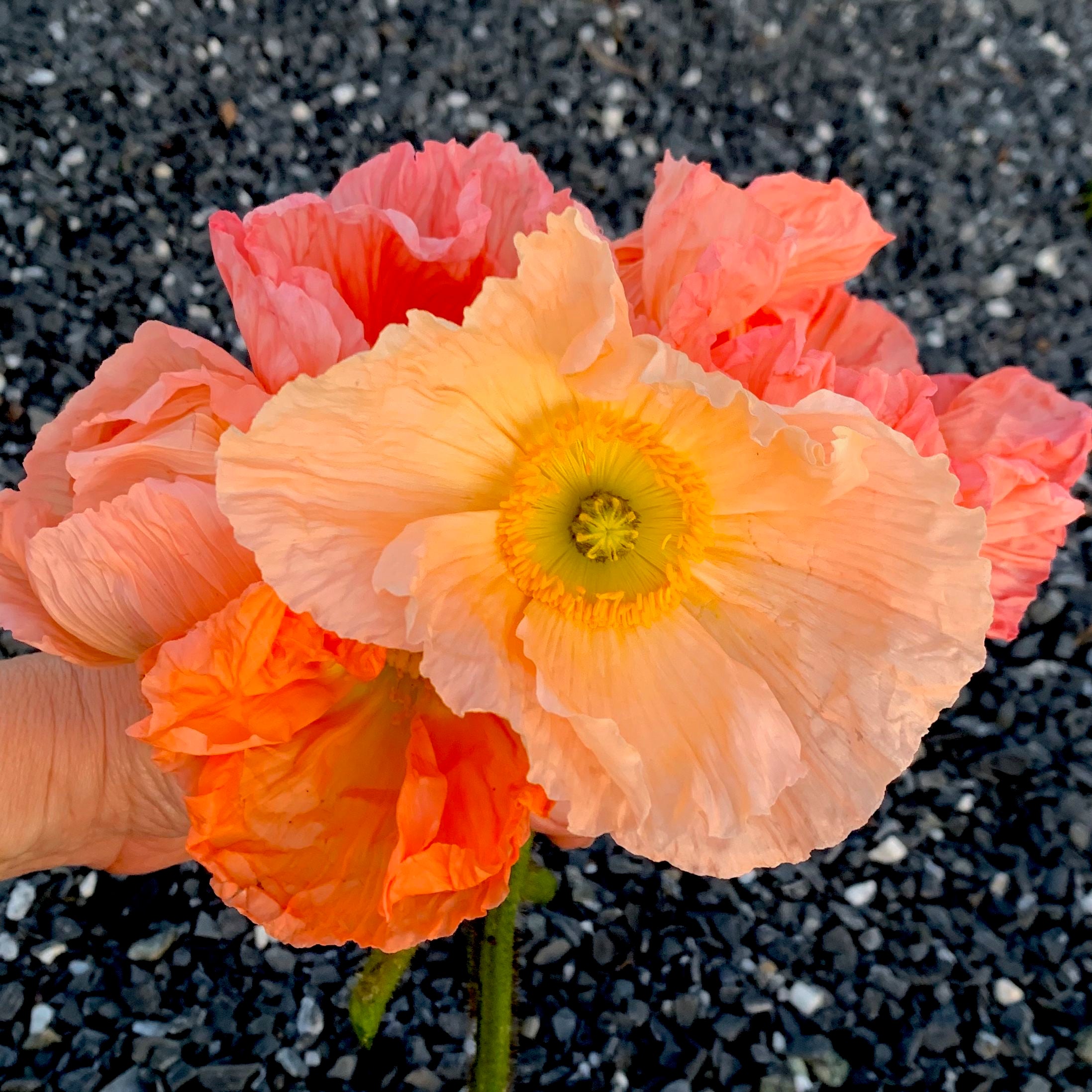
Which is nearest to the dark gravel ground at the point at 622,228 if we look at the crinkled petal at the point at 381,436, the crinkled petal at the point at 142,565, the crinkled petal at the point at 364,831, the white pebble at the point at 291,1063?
the white pebble at the point at 291,1063

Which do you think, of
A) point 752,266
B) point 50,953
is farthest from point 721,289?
point 50,953

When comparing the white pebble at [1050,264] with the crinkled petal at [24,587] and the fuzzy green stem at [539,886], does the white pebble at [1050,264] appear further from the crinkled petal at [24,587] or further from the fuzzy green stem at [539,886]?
the crinkled petal at [24,587]

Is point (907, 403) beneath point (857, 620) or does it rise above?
above

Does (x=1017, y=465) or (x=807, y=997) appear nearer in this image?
(x=1017, y=465)

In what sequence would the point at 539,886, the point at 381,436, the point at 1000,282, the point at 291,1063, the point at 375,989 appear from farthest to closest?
the point at 1000,282, the point at 291,1063, the point at 539,886, the point at 375,989, the point at 381,436

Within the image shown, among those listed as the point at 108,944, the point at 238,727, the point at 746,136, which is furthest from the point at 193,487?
the point at 746,136

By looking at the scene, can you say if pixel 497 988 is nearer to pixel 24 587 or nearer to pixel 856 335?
pixel 24 587

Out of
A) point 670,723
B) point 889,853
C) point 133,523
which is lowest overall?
point 889,853

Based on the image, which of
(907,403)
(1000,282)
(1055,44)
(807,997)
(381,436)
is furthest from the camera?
(1055,44)
